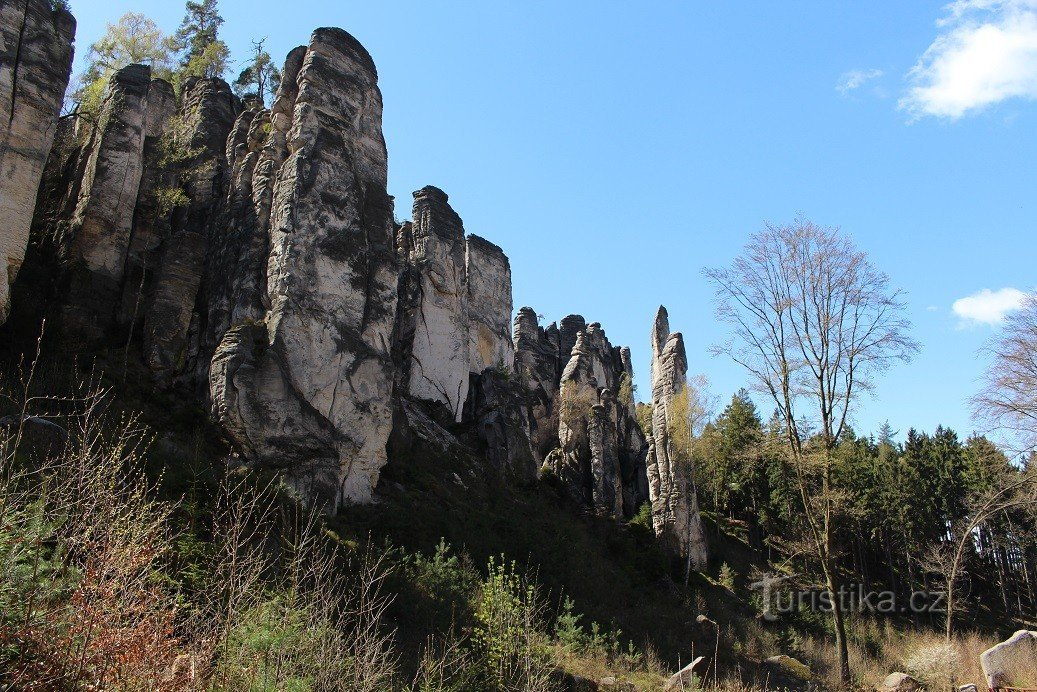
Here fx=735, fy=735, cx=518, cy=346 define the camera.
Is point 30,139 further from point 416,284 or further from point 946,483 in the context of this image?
point 946,483

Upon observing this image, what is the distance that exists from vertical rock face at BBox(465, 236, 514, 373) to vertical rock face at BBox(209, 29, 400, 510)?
17.7 m

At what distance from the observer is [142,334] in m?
18.8

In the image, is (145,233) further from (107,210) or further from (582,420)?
(582,420)

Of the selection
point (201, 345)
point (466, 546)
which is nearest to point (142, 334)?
point (201, 345)

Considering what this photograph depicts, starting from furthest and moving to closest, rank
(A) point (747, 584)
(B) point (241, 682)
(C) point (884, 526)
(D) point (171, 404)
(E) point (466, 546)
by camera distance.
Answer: (C) point (884, 526)
(A) point (747, 584)
(E) point (466, 546)
(D) point (171, 404)
(B) point (241, 682)

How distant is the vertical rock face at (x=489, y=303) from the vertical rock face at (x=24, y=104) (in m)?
→ 21.5

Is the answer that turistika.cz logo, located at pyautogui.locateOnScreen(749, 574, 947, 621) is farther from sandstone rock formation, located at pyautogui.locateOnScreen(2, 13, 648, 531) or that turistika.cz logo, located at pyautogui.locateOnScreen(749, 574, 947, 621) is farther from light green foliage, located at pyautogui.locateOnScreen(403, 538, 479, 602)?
light green foliage, located at pyautogui.locateOnScreen(403, 538, 479, 602)

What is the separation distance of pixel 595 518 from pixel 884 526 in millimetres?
14975

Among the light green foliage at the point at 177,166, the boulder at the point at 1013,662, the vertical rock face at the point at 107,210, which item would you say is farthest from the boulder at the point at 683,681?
the light green foliage at the point at 177,166

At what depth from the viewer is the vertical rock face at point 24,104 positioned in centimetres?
1541

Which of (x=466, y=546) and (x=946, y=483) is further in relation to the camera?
(x=946, y=483)

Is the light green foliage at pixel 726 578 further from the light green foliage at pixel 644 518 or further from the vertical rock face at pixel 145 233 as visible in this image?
the vertical rock face at pixel 145 233

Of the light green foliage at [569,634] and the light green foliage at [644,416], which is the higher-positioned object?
the light green foliage at [644,416]

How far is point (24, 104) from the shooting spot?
52.6 feet
